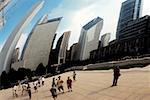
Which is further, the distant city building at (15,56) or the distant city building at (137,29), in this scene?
the distant city building at (15,56)

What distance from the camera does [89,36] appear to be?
17112 cm

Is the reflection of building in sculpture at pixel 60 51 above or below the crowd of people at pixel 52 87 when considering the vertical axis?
above

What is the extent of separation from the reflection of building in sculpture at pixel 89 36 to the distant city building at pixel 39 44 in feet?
87.9

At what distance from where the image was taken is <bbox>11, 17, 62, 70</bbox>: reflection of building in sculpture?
141500mm

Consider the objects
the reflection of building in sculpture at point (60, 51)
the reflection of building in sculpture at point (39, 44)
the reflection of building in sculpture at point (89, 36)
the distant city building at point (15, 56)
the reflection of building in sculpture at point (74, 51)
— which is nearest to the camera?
the reflection of building in sculpture at point (39, 44)

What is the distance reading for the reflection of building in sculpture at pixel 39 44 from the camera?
142 m

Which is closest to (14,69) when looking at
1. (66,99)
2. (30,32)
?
(30,32)

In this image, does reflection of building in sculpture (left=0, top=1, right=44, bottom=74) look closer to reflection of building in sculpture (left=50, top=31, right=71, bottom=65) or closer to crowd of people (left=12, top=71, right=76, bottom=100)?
reflection of building in sculpture (left=50, top=31, right=71, bottom=65)

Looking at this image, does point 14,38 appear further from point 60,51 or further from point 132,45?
point 132,45

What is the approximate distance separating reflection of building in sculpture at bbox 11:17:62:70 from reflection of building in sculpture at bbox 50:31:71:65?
825 centimetres

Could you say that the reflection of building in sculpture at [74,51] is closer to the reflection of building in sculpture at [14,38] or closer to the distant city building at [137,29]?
the distant city building at [137,29]

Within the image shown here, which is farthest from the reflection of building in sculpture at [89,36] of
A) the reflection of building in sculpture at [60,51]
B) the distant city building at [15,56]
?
the distant city building at [15,56]

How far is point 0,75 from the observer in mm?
137000

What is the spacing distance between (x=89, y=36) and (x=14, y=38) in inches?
2018
